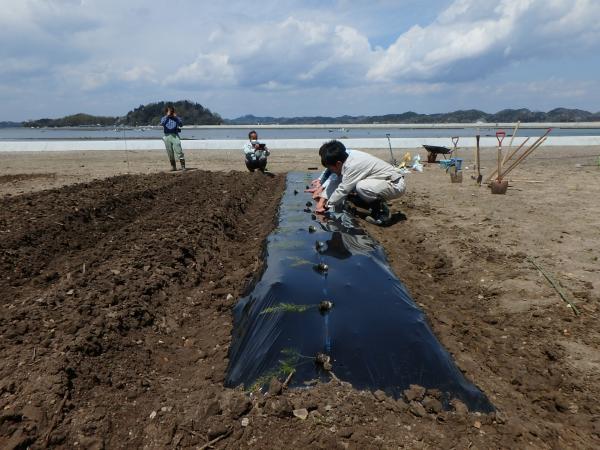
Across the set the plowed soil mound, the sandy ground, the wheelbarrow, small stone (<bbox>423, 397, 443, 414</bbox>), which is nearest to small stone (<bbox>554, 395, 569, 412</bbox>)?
the sandy ground

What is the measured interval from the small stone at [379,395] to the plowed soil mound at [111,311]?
3.49 feet

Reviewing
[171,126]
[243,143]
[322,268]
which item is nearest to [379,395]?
[322,268]

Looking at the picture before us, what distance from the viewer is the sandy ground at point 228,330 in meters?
2.27

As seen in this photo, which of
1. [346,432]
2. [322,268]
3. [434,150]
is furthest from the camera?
[434,150]

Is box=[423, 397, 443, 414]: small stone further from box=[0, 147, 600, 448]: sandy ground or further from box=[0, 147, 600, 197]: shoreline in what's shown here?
box=[0, 147, 600, 197]: shoreline

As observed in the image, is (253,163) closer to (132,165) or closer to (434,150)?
(132,165)

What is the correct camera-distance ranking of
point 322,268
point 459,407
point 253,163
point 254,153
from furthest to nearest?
point 253,163
point 254,153
point 322,268
point 459,407

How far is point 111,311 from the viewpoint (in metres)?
3.58

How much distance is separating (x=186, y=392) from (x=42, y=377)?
3.04 ft

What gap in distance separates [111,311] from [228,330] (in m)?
1.04

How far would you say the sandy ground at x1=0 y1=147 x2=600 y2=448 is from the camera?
7.43 feet

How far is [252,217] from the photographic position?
7832 millimetres

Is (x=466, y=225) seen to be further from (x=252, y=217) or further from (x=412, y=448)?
(x=412, y=448)

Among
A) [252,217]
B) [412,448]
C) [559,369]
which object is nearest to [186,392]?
[412,448]
